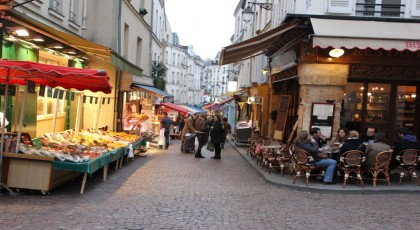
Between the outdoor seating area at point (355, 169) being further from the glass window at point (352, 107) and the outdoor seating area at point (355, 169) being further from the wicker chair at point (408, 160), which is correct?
the glass window at point (352, 107)

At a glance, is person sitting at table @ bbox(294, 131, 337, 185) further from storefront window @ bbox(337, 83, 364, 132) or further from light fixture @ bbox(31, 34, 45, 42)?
light fixture @ bbox(31, 34, 45, 42)

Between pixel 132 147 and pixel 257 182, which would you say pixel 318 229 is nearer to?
pixel 257 182

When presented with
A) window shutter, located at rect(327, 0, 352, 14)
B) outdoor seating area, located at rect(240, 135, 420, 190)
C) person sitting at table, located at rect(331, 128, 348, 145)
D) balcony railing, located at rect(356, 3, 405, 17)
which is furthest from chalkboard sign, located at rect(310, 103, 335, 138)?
balcony railing, located at rect(356, 3, 405, 17)

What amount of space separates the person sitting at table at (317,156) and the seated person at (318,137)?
705 millimetres

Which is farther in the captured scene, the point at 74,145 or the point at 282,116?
the point at 282,116

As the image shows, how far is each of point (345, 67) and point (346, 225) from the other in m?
5.62

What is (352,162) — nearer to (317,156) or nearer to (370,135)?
(317,156)

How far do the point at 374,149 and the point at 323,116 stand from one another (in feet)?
6.76

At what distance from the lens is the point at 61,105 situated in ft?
46.4

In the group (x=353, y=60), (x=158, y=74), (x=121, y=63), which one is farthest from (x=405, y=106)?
(x=158, y=74)

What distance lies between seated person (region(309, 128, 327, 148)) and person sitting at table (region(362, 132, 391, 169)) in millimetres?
1355

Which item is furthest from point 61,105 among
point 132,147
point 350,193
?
point 350,193

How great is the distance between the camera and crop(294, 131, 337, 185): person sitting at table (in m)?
9.57

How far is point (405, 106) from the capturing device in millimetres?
11977
